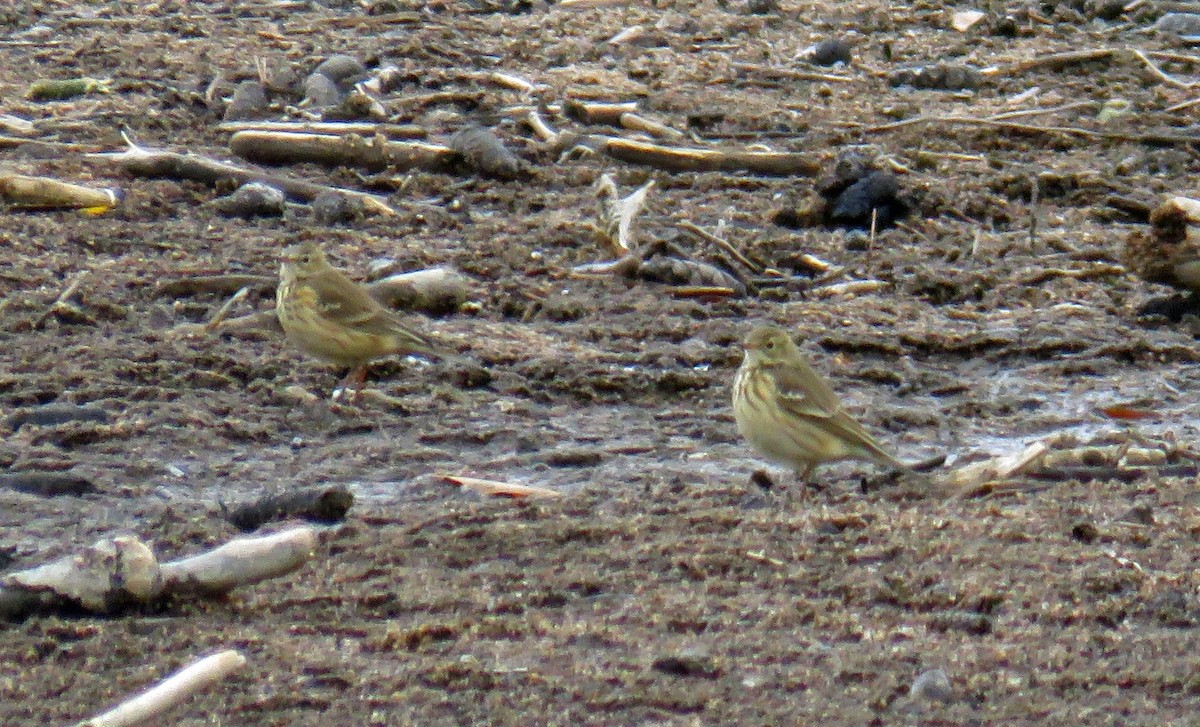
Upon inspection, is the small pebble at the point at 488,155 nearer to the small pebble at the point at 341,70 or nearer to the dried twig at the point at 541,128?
the dried twig at the point at 541,128

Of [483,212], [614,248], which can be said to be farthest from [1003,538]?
[483,212]

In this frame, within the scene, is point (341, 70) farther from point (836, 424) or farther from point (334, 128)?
point (836, 424)

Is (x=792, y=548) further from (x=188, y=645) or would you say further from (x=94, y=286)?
(x=94, y=286)

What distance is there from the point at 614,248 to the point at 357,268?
118 centimetres

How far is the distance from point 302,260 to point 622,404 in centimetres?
152

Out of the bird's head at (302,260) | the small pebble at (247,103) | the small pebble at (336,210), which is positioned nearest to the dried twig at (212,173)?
the small pebble at (336,210)

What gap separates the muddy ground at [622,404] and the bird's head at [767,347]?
1.38ft

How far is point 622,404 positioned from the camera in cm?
786

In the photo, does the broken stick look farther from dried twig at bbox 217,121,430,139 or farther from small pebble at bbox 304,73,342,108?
small pebble at bbox 304,73,342,108

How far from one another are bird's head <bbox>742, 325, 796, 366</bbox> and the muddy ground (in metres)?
0.42

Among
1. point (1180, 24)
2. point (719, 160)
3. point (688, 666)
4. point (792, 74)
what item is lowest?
point (1180, 24)

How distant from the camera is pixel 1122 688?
4.71 meters

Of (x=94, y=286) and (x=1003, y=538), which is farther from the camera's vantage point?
(x=94, y=286)

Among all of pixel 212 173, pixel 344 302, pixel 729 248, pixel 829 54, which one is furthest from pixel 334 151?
pixel 829 54
